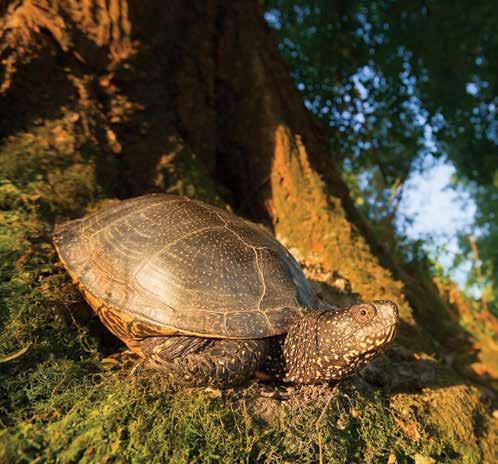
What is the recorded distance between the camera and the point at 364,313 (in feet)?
8.68

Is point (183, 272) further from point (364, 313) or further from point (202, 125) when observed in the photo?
point (202, 125)

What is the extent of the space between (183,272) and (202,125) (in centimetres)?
344

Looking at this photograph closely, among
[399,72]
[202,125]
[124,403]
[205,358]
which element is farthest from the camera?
[399,72]

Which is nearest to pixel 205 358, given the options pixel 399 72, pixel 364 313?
pixel 364 313

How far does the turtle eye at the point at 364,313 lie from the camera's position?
262 centimetres

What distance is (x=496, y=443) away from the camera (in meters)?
3.73

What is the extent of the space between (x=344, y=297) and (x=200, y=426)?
2.74m

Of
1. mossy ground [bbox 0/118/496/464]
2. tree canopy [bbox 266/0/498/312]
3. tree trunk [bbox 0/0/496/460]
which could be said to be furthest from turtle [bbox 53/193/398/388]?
tree canopy [bbox 266/0/498/312]

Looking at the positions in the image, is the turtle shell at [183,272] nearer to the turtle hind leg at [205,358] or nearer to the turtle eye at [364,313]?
the turtle hind leg at [205,358]

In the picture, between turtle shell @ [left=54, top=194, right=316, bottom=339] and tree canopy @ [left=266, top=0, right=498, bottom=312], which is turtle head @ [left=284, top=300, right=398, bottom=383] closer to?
turtle shell @ [left=54, top=194, right=316, bottom=339]

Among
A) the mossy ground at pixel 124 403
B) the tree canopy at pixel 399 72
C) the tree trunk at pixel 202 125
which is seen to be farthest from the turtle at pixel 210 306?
the tree canopy at pixel 399 72

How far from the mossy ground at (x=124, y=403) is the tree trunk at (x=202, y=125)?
0.31 ft

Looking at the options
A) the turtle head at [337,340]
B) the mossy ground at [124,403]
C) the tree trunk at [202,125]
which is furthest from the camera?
the tree trunk at [202,125]

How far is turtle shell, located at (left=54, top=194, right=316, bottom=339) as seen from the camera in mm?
2557
